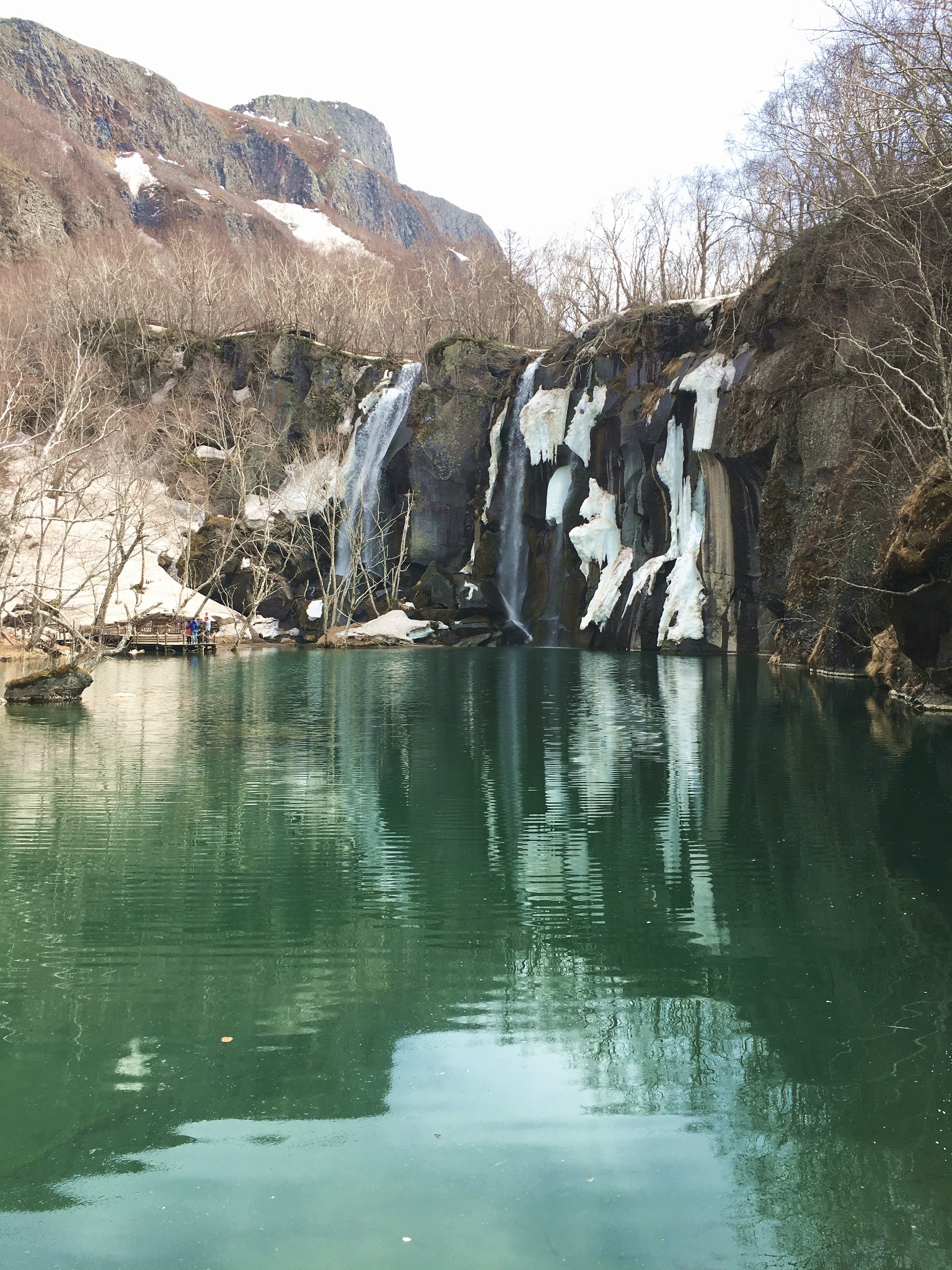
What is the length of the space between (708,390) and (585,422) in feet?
21.4

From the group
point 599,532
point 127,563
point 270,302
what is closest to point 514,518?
point 599,532

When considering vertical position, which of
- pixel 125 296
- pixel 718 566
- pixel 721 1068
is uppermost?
pixel 125 296

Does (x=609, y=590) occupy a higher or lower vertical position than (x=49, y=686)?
higher

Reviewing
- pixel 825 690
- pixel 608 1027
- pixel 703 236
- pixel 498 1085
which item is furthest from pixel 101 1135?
pixel 703 236

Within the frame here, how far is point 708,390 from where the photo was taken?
96.3 ft

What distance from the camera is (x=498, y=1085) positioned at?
13.0 ft

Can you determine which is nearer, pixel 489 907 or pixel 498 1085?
pixel 498 1085

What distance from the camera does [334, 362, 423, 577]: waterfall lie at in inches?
1639

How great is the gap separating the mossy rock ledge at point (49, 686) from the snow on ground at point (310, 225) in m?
91.7

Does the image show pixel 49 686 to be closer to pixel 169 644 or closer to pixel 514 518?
pixel 169 644

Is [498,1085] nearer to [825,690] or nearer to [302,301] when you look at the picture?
[825,690]

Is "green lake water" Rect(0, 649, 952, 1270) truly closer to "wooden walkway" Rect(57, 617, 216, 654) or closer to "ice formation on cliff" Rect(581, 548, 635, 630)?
"wooden walkway" Rect(57, 617, 216, 654)

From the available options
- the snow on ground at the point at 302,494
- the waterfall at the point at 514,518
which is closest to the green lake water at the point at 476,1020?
the waterfall at the point at 514,518

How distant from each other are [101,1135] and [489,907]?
9.77ft
